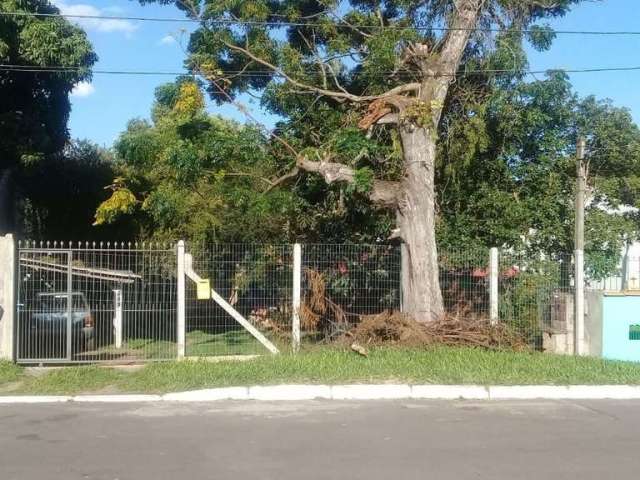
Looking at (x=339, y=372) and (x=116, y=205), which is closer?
(x=339, y=372)

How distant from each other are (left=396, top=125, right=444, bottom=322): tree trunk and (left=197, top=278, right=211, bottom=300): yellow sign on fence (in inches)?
140

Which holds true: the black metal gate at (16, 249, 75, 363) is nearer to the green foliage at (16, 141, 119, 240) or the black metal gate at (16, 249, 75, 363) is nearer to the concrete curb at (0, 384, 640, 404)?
the concrete curb at (0, 384, 640, 404)

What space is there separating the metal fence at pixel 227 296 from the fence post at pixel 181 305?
23 millimetres

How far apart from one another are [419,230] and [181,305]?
4378 mm

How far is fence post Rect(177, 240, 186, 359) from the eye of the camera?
40.5ft

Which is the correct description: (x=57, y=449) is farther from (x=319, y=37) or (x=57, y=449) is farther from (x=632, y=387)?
(x=319, y=37)

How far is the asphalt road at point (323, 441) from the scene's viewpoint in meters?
6.51

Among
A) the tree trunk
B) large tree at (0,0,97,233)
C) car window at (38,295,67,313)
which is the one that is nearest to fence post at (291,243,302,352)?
the tree trunk

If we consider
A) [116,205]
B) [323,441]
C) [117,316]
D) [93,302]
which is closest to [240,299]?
[117,316]

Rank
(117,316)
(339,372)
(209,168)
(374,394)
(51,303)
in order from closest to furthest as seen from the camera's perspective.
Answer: (374,394) < (339,372) < (51,303) < (117,316) < (209,168)

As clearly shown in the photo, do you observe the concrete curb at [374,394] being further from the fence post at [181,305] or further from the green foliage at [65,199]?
the green foliage at [65,199]

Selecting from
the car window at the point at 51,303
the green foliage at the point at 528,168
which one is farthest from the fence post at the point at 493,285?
the car window at the point at 51,303

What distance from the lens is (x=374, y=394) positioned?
10320 millimetres

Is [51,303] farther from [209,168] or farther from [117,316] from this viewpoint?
[209,168]
